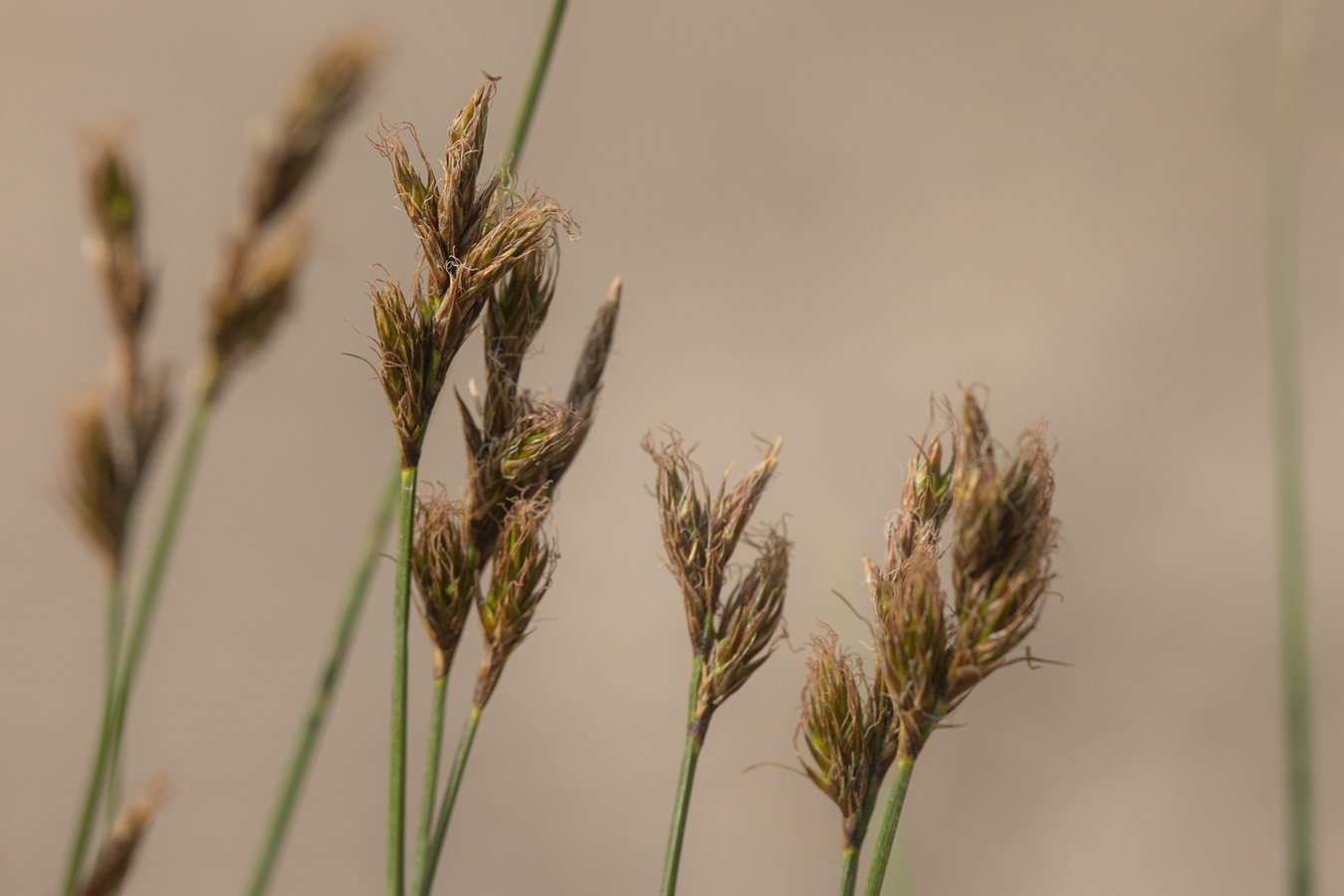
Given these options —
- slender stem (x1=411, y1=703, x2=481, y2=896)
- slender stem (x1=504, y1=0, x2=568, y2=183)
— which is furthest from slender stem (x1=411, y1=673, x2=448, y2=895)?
slender stem (x1=504, y1=0, x2=568, y2=183)

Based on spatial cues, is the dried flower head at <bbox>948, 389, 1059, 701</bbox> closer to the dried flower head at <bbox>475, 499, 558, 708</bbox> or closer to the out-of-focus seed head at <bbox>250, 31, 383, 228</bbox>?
the dried flower head at <bbox>475, 499, 558, 708</bbox>

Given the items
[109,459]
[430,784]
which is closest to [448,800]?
[430,784]

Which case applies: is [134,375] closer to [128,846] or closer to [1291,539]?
[128,846]

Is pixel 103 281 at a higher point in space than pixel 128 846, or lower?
higher

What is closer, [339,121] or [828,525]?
[339,121]

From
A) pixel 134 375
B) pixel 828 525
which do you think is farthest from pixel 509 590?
pixel 828 525

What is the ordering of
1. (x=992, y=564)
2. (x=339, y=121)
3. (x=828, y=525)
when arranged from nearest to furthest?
1. (x=992, y=564)
2. (x=339, y=121)
3. (x=828, y=525)

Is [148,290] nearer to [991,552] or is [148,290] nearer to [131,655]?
[131,655]
